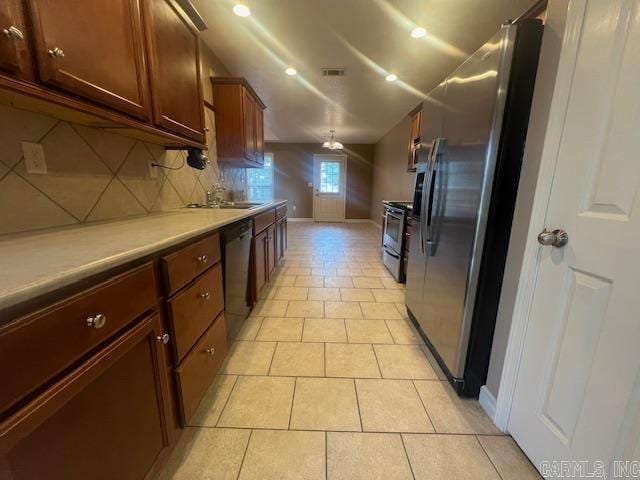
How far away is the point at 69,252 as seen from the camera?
2.45ft

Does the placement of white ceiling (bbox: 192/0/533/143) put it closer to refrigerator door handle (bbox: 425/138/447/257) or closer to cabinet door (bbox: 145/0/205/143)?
cabinet door (bbox: 145/0/205/143)

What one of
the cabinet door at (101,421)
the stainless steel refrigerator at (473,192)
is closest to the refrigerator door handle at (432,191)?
the stainless steel refrigerator at (473,192)

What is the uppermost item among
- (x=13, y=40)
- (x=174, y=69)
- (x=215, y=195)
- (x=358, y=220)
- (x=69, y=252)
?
(x=174, y=69)

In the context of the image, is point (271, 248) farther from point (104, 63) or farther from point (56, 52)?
point (56, 52)

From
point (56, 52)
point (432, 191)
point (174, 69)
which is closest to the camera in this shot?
point (56, 52)

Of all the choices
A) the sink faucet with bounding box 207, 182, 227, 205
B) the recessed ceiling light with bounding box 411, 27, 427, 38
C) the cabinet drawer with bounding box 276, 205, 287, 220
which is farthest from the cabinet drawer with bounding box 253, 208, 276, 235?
the recessed ceiling light with bounding box 411, 27, 427, 38

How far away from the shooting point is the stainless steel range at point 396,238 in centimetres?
290

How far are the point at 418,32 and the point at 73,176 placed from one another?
2687 millimetres

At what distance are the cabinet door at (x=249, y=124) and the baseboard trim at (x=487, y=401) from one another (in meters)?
2.91

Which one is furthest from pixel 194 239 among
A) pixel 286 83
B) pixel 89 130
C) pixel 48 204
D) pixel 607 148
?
pixel 286 83

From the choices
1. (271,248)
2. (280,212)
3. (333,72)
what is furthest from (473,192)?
Answer: (333,72)

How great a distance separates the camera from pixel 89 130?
132 centimetres

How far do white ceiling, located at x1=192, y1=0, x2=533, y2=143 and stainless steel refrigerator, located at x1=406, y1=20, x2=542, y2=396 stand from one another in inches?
34.4

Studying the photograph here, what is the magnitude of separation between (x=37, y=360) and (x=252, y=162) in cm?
295
